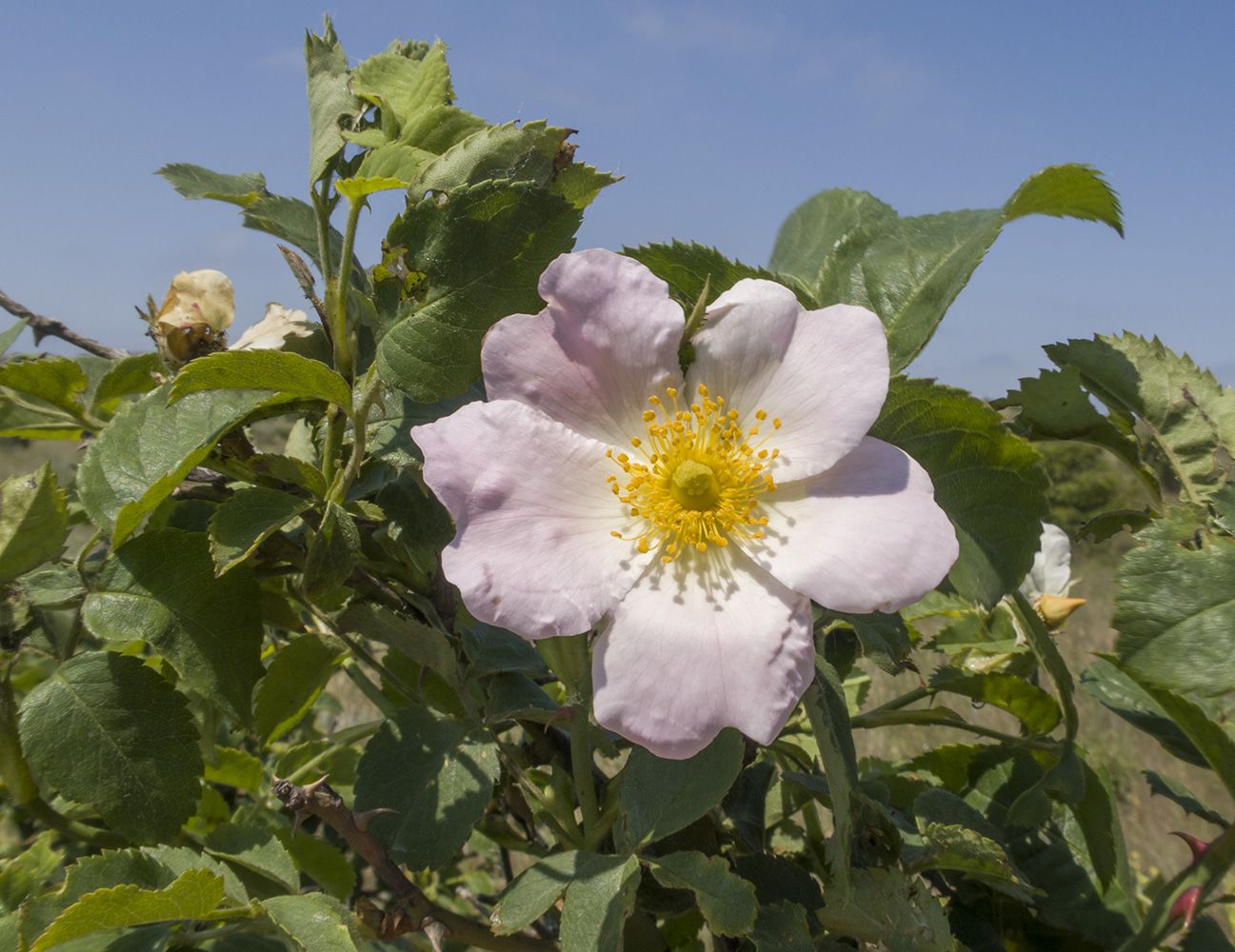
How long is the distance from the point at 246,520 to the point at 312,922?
A: 350mm

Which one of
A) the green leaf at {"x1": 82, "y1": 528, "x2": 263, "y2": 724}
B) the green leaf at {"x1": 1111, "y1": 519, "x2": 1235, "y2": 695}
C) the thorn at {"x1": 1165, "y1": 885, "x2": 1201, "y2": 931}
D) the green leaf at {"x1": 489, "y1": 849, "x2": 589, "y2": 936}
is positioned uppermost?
the green leaf at {"x1": 1111, "y1": 519, "x2": 1235, "y2": 695}

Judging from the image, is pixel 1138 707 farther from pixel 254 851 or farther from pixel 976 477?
pixel 254 851

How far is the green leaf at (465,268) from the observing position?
2.39 feet

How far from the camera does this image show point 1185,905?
89 centimetres

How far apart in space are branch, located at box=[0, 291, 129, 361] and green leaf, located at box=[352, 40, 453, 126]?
0.55 m

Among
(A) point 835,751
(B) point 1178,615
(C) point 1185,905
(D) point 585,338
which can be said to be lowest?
(C) point 1185,905

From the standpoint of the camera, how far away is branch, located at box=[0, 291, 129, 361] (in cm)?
116

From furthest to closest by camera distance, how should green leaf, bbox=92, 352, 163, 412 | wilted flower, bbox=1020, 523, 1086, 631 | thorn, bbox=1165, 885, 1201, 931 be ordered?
wilted flower, bbox=1020, 523, 1086, 631, green leaf, bbox=92, 352, 163, 412, thorn, bbox=1165, 885, 1201, 931

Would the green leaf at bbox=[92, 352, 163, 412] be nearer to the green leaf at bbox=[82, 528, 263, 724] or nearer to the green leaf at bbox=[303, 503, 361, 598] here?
the green leaf at bbox=[82, 528, 263, 724]

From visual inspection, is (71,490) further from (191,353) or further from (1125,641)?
(1125,641)

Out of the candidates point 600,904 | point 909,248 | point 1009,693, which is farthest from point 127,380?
point 1009,693

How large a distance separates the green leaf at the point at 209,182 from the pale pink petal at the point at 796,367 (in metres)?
0.52

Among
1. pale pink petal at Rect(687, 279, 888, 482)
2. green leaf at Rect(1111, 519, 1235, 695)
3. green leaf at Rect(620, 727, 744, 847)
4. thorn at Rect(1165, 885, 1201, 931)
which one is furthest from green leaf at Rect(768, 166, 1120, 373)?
thorn at Rect(1165, 885, 1201, 931)

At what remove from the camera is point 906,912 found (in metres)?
0.77
